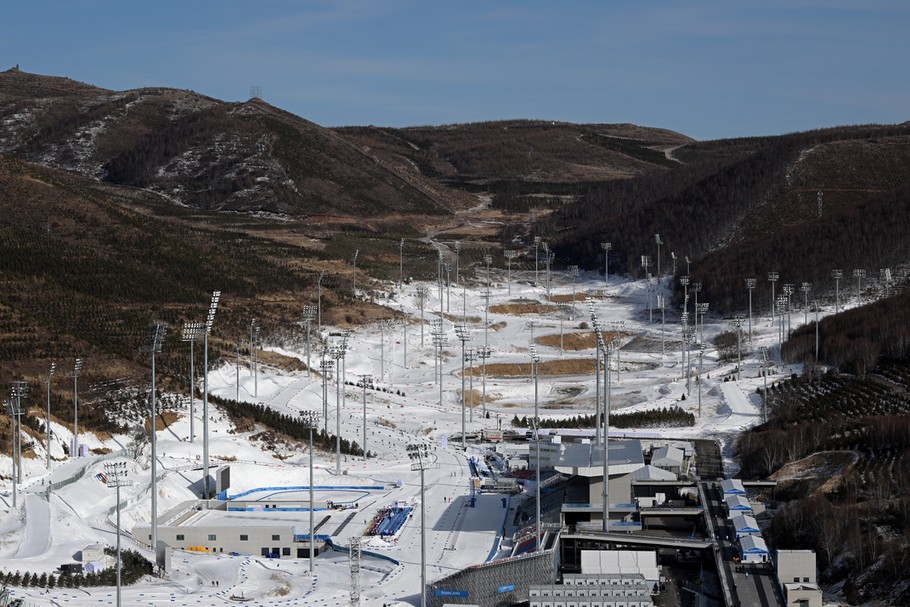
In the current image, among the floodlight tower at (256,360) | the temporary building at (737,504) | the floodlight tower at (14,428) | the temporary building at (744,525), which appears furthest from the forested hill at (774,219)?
the floodlight tower at (14,428)

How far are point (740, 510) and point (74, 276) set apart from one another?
67172mm

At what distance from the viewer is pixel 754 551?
52875mm

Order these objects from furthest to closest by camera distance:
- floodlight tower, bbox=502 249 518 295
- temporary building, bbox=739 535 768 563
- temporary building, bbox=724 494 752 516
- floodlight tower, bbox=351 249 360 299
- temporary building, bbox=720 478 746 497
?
floodlight tower, bbox=502 249 518 295
floodlight tower, bbox=351 249 360 299
temporary building, bbox=720 478 746 497
temporary building, bbox=724 494 752 516
temporary building, bbox=739 535 768 563

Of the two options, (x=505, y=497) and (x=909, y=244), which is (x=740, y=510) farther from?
(x=909, y=244)

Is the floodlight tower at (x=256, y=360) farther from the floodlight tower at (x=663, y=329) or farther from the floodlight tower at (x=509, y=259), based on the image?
the floodlight tower at (x=509, y=259)

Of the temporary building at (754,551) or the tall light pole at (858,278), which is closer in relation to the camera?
the temporary building at (754,551)

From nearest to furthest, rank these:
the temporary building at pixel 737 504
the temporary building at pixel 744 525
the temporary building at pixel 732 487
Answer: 1. the temporary building at pixel 744 525
2. the temporary building at pixel 737 504
3. the temporary building at pixel 732 487

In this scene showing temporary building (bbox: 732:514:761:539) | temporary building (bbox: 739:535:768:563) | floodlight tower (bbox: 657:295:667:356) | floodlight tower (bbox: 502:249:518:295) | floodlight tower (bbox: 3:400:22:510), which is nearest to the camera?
temporary building (bbox: 739:535:768:563)

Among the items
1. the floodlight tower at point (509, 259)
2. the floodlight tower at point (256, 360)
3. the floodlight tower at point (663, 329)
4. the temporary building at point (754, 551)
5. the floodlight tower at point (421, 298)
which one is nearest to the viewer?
the temporary building at point (754, 551)

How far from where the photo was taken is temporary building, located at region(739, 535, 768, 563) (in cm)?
5269

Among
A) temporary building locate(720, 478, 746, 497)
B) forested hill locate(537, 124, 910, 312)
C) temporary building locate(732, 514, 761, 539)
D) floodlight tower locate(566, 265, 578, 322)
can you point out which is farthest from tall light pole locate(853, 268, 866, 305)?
temporary building locate(732, 514, 761, 539)

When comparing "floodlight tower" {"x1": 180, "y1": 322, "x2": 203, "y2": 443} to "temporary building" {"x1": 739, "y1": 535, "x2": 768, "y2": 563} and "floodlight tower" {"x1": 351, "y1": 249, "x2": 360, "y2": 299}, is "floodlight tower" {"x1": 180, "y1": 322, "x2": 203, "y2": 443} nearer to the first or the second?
"temporary building" {"x1": 739, "y1": 535, "x2": 768, "y2": 563}

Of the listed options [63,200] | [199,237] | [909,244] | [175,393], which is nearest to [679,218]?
[909,244]

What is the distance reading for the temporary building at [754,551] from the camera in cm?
5269
